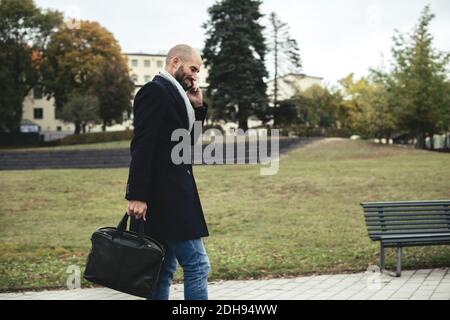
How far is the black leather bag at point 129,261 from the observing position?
11.4ft

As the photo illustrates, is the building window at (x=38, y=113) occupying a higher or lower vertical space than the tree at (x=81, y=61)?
lower

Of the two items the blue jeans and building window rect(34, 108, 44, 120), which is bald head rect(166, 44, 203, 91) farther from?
building window rect(34, 108, 44, 120)

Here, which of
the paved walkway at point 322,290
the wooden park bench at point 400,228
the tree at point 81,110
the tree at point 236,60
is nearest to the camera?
the paved walkway at point 322,290

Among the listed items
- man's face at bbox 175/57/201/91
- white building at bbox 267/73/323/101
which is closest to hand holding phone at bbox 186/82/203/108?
man's face at bbox 175/57/201/91

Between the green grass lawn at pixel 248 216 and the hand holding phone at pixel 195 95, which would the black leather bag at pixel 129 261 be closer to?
the hand holding phone at pixel 195 95

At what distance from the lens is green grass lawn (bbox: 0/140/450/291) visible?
745 centimetres

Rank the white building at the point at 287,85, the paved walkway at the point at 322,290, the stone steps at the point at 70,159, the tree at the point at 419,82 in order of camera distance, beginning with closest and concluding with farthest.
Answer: the paved walkway at the point at 322,290
the stone steps at the point at 70,159
the tree at the point at 419,82
the white building at the point at 287,85

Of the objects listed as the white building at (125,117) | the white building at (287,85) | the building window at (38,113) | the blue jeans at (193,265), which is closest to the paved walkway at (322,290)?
the blue jeans at (193,265)

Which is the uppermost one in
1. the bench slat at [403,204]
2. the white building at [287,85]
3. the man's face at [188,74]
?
the white building at [287,85]

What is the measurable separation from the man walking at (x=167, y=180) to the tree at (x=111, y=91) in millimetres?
48599

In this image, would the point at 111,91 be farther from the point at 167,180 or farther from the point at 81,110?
the point at 167,180

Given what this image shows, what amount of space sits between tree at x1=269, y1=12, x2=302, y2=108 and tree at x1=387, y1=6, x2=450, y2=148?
1618cm

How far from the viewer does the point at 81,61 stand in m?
58.5
